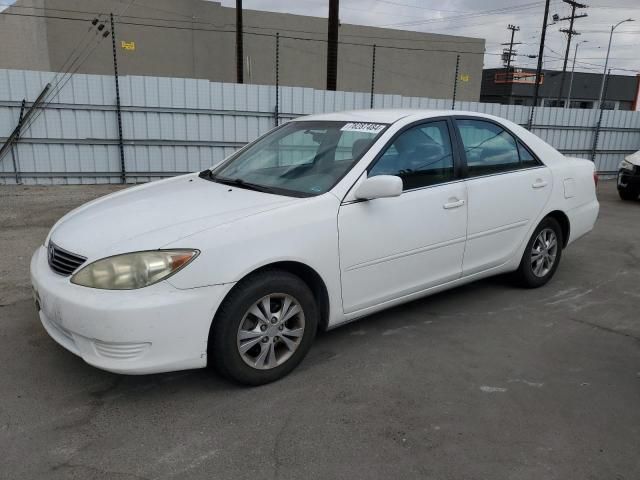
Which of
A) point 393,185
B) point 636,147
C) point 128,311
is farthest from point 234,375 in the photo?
point 636,147

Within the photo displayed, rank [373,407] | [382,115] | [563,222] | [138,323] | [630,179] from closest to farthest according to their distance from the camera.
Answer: [138,323] < [373,407] < [382,115] < [563,222] < [630,179]

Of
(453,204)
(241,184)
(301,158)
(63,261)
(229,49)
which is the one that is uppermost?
(229,49)

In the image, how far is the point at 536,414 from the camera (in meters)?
2.95

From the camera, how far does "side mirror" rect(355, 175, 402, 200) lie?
3.32 metres

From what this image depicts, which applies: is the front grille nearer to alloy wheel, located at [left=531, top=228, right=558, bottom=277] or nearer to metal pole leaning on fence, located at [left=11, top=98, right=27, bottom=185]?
alloy wheel, located at [left=531, top=228, right=558, bottom=277]

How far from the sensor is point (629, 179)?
10.5 m

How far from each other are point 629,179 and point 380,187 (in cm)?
917

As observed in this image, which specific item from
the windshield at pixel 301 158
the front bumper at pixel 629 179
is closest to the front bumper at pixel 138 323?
the windshield at pixel 301 158

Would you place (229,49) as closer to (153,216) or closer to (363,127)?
(363,127)

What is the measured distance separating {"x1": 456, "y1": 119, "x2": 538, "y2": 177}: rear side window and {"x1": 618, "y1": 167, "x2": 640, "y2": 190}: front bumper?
7028 millimetres

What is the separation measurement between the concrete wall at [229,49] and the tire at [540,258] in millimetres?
12936

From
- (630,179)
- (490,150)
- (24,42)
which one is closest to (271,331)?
(490,150)

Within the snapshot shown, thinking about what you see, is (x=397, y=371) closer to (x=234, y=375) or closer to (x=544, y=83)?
(x=234, y=375)

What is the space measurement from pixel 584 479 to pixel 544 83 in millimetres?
60911
